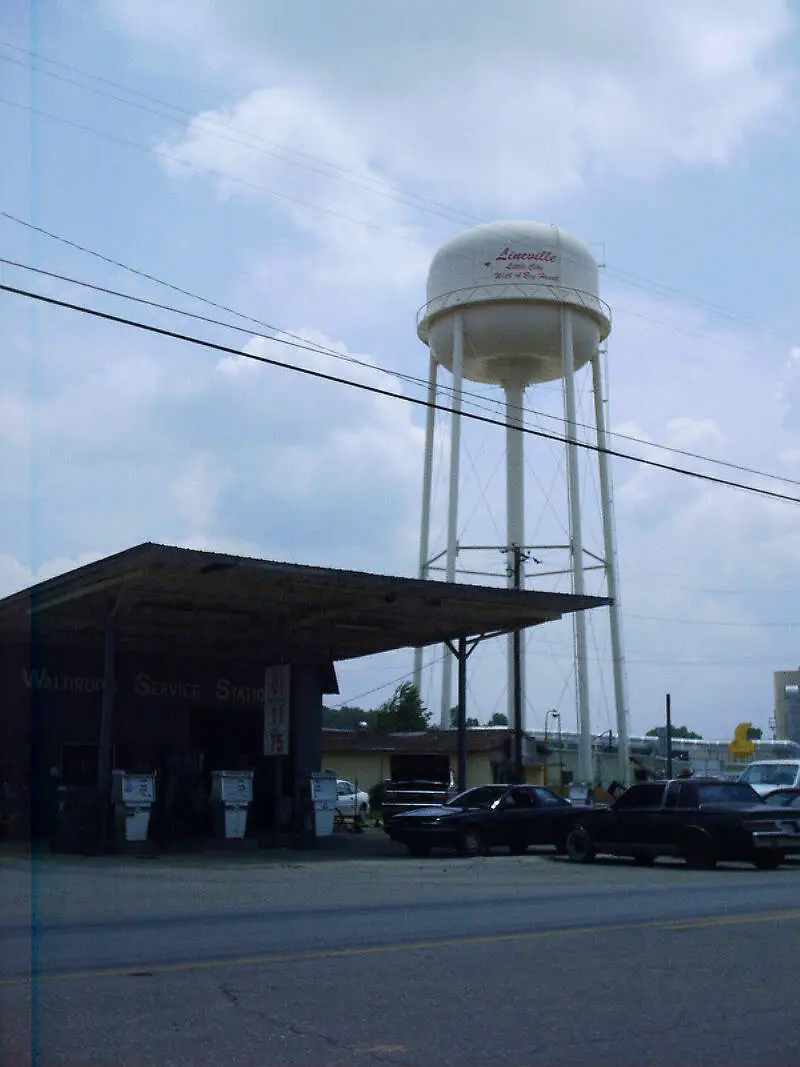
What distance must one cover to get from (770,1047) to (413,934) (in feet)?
15.2

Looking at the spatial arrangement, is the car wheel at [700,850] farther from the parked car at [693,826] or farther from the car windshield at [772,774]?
the car windshield at [772,774]

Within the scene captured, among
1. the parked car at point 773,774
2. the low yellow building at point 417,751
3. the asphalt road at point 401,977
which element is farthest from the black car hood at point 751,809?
the low yellow building at point 417,751

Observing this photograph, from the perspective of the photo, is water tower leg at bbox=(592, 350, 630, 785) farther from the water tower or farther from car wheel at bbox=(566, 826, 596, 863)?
car wheel at bbox=(566, 826, 596, 863)

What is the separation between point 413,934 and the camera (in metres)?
11.1

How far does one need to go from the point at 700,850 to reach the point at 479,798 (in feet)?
19.5

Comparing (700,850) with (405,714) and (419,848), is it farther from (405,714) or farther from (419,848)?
(405,714)

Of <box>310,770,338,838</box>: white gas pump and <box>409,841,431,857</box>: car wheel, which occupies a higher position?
<box>310,770,338,838</box>: white gas pump

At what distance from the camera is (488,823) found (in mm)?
24203

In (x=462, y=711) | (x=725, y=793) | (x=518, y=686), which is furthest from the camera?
(x=518, y=686)

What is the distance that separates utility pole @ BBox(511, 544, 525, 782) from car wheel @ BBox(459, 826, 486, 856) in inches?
414

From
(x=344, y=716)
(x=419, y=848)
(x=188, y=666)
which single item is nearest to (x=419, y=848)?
(x=419, y=848)

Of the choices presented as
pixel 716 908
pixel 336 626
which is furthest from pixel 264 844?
pixel 716 908

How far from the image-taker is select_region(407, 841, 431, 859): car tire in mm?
24234

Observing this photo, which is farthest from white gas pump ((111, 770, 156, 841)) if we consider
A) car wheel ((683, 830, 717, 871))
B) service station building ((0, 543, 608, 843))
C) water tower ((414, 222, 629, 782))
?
water tower ((414, 222, 629, 782))
